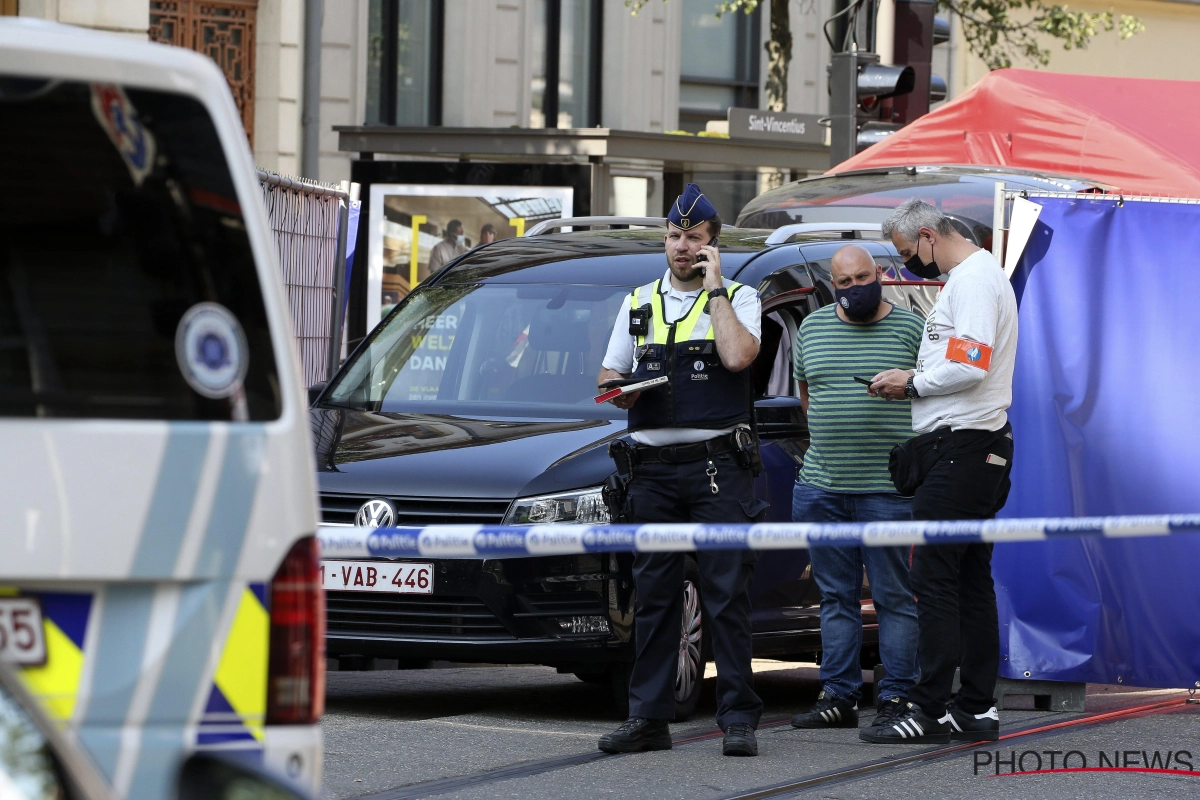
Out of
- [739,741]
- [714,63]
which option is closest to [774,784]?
[739,741]

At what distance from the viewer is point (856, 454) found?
748cm

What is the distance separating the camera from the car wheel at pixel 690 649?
25.1ft

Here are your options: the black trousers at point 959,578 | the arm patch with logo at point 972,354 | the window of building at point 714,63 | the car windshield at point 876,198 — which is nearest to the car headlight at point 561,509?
the black trousers at point 959,578

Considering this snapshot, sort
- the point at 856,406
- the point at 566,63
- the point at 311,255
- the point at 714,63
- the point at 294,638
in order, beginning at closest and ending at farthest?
the point at 294,638, the point at 856,406, the point at 311,255, the point at 566,63, the point at 714,63

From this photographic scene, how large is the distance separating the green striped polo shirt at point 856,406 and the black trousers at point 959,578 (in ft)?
0.94

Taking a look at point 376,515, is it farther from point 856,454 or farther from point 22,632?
point 22,632

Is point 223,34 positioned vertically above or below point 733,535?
above

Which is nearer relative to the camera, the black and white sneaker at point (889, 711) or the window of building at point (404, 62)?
the black and white sneaker at point (889, 711)

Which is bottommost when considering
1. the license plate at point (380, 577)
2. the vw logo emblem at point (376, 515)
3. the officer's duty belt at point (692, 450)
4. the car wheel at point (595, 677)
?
the car wheel at point (595, 677)

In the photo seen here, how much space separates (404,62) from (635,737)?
736 inches

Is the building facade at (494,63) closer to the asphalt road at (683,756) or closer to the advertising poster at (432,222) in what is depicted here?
the advertising poster at (432,222)

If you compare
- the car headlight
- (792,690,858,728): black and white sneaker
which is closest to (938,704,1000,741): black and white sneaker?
(792,690,858,728): black and white sneaker

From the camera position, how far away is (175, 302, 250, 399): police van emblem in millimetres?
3439

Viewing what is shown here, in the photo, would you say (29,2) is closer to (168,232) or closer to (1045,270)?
(1045,270)
